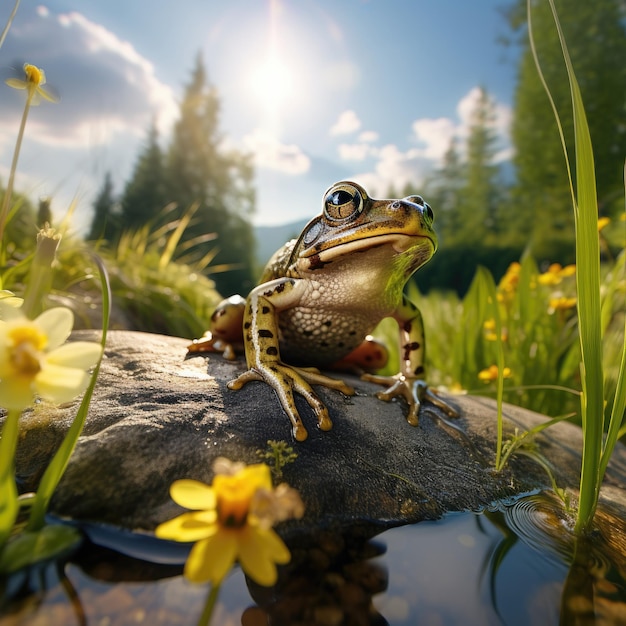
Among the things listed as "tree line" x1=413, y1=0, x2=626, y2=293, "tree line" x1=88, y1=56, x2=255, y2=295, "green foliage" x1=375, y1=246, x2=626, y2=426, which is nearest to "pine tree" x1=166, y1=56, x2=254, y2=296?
"tree line" x1=88, y1=56, x2=255, y2=295

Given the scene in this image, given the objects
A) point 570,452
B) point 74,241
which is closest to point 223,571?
point 570,452

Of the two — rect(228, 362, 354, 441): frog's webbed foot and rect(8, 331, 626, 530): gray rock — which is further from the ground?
rect(228, 362, 354, 441): frog's webbed foot

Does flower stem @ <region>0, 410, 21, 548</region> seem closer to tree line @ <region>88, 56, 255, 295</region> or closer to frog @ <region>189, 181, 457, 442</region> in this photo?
frog @ <region>189, 181, 457, 442</region>

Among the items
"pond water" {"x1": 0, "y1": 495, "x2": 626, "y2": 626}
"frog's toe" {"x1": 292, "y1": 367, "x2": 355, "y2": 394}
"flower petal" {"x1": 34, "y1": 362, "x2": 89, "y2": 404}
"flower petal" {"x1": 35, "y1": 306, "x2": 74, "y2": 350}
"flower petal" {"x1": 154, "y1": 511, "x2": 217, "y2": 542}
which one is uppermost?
"flower petal" {"x1": 35, "y1": 306, "x2": 74, "y2": 350}

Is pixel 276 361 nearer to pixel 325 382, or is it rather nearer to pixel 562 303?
pixel 325 382

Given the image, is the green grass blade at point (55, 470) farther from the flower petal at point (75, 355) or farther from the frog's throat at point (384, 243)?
the frog's throat at point (384, 243)
